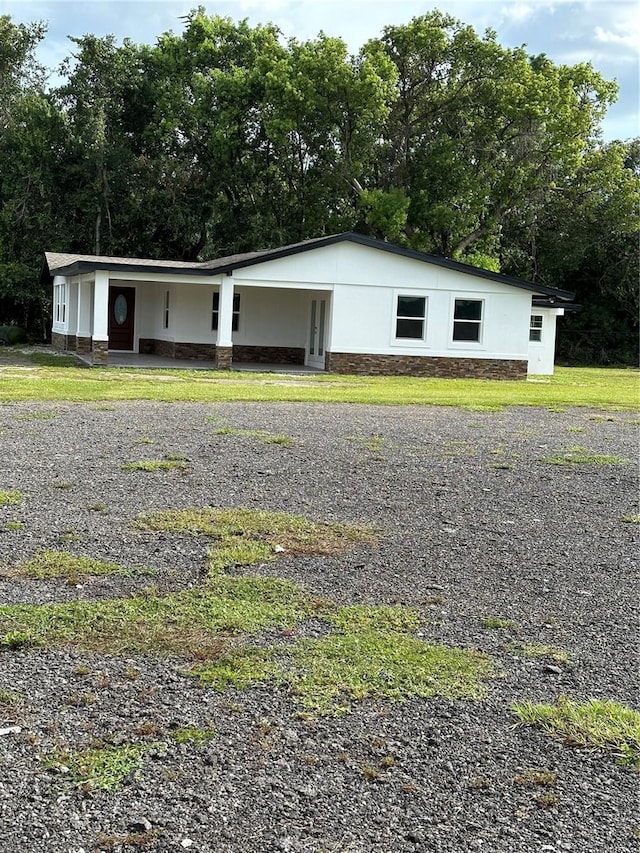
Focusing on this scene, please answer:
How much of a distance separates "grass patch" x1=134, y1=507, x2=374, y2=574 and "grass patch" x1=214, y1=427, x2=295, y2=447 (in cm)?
344

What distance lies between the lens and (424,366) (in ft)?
81.5

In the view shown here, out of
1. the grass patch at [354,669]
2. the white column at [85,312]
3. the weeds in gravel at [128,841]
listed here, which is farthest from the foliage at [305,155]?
the weeds in gravel at [128,841]

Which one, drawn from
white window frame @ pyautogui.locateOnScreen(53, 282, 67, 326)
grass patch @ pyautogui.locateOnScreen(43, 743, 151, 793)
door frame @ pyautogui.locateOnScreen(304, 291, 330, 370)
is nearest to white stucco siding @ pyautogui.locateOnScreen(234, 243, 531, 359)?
door frame @ pyautogui.locateOnScreen(304, 291, 330, 370)

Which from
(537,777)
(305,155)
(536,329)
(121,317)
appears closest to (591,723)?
(537,777)

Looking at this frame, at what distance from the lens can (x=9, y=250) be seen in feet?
118

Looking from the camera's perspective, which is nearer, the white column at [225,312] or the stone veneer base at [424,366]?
the white column at [225,312]

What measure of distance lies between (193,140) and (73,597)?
36.1 meters

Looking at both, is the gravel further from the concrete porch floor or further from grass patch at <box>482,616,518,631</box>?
the concrete porch floor

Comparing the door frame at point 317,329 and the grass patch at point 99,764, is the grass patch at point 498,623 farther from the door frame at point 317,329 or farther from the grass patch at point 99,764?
the door frame at point 317,329

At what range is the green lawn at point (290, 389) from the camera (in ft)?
51.5

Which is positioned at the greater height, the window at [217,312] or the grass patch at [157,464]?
the window at [217,312]

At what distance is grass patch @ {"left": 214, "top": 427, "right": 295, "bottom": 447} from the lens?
33.9ft

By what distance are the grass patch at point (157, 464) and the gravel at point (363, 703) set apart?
0.40 ft

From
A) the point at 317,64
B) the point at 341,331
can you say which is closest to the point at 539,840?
the point at 341,331
